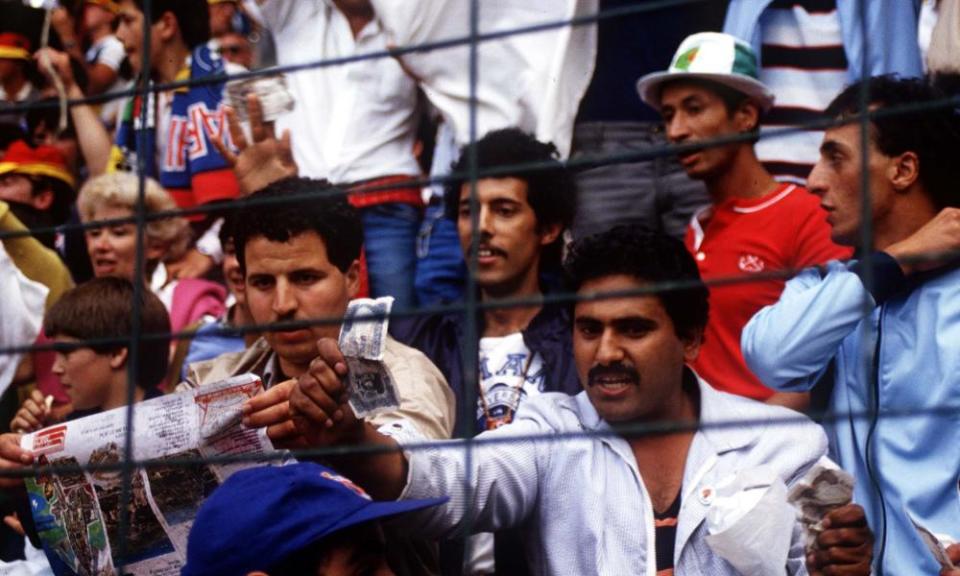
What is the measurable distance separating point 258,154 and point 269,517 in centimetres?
239

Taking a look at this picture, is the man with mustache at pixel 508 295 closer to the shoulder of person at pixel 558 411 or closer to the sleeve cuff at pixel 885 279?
the shoulder of person at pixel 558 411

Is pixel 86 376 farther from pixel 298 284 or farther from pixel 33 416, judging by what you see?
pixel 298 284

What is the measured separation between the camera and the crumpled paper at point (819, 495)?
3090 mm

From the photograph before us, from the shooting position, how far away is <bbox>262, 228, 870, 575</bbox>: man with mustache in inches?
120

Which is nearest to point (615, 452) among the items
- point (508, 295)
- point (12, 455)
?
point (508, 295)

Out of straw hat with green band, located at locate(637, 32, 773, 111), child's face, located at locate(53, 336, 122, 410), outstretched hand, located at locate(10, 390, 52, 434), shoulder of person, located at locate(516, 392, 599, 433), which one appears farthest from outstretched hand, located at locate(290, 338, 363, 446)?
straw hat with green band, located at locate(637, 32, 773, 111)

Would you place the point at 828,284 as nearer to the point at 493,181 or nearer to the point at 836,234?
the point at 836,234

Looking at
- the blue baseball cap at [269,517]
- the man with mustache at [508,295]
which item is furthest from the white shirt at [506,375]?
the blue baseball cap at [269,517]

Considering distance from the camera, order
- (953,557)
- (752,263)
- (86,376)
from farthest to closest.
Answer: (86,376) < (752,263) < (953,557)

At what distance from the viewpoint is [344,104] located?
15.7ft

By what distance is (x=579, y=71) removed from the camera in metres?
4.54

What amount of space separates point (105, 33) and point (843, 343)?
12.4ft

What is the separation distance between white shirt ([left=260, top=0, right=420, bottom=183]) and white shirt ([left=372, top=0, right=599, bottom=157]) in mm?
131

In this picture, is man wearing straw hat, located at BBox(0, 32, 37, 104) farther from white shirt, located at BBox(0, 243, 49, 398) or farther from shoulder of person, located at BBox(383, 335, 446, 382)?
shoulder of person, located at BBox(383, 335, 446, 382)
